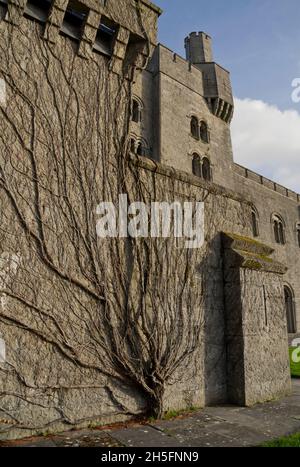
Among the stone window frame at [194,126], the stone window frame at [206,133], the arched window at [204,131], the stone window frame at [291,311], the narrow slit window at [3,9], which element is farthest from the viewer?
the stone window frame at [291,311]

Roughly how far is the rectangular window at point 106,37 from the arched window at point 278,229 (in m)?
21.1

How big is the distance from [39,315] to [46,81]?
310 centimetres

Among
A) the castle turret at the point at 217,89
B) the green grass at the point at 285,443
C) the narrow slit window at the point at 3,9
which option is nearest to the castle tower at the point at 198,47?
the castle turret at the point at 217,89

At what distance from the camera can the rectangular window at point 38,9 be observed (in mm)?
4582

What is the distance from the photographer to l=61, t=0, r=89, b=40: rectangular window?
484 centimetres

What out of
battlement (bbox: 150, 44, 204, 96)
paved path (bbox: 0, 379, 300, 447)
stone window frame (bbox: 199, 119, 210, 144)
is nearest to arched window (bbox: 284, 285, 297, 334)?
stone window frame (bbox: 199, 119, 210, 144)

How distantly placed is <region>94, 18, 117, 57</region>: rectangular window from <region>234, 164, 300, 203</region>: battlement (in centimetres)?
1777

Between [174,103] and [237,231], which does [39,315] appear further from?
[174,103]

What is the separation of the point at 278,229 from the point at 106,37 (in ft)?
72.1

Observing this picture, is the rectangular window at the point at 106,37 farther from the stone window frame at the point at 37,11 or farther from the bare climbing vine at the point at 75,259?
the stone window frame at the point at 37,11

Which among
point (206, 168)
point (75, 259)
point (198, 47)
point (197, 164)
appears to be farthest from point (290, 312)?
point (75, 259)

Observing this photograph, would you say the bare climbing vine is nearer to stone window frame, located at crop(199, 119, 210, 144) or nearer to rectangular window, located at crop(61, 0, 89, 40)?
rectangular window, located at crop(61, 0, 89, 40)
